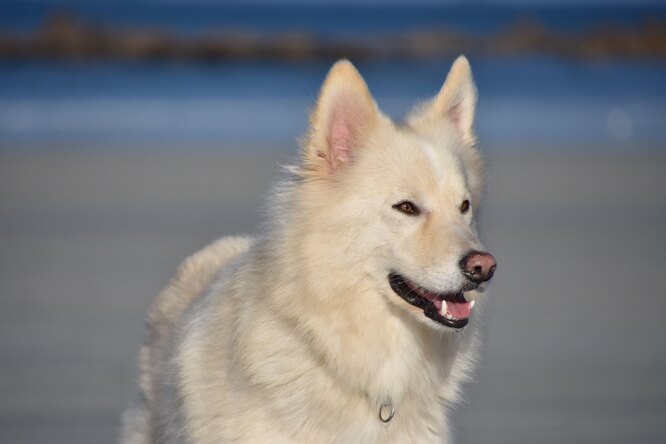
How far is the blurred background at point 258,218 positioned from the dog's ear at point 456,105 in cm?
31

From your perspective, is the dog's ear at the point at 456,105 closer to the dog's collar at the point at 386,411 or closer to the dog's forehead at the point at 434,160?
the dog's forehead at the point at 434,160

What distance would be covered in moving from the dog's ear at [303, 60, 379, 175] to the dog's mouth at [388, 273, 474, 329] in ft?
1.84

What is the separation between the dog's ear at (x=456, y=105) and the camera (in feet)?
18.7

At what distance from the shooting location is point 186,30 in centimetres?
7081

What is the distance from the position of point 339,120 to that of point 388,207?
44cm

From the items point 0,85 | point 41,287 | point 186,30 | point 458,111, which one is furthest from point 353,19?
point 458,111

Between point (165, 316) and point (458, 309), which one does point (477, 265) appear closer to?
point (458, 309)

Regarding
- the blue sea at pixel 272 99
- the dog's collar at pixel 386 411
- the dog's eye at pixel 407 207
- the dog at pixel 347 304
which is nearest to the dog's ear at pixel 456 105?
the dog at pixel 347 304

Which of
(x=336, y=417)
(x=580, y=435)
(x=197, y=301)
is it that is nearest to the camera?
(x=336, y=417)

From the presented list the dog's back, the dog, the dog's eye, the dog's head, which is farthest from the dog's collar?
the dog's back

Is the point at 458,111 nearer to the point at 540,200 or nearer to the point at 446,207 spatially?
the point at 446,207

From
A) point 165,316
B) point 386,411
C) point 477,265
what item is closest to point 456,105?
point 477,265

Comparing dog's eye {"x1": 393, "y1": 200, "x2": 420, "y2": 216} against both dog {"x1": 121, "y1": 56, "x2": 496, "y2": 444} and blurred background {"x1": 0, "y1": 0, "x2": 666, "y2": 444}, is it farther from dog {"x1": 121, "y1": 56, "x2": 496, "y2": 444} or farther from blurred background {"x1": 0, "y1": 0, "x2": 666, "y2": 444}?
blurred background {"x1": 0, "y1": 0, "x2": 666, "y2": 444}

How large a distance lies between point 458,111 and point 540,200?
12567 millimetres
